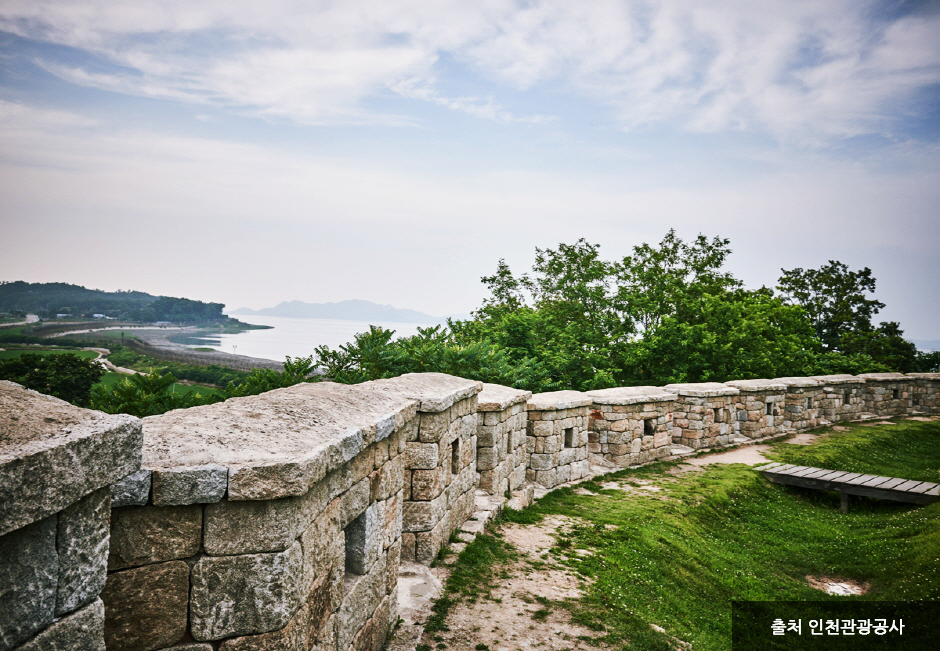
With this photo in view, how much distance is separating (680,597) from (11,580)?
692 centimetres

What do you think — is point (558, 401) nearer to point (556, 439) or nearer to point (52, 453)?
point (556, 439)

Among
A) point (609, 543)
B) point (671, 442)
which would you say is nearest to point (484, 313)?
point (671, 442)

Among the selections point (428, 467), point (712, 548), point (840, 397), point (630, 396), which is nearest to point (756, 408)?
point (840, 397)

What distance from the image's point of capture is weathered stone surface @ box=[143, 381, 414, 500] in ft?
9.18

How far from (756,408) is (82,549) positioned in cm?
1687

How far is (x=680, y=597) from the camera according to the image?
23.1 ft

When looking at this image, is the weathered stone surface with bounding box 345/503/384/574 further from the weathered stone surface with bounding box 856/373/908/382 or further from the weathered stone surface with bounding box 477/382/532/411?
the weathered stone surface with bounding box 856/373/908/382

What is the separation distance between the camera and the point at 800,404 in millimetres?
17641

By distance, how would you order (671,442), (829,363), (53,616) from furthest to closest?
(829,363) → (671,442) → (53,616)

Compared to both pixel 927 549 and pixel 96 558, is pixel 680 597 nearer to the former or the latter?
pixel 927 549

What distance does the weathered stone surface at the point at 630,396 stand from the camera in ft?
41.4

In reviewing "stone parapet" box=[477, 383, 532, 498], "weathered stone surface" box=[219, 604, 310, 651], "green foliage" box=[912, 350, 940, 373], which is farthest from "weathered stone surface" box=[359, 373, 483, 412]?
"green foliage" box=[912, 350, 940, 373]

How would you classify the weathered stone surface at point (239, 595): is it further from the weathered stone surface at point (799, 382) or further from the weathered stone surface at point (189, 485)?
the weathered stone surface at point (799, 382)

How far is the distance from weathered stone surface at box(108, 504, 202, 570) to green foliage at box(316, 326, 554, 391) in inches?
365
